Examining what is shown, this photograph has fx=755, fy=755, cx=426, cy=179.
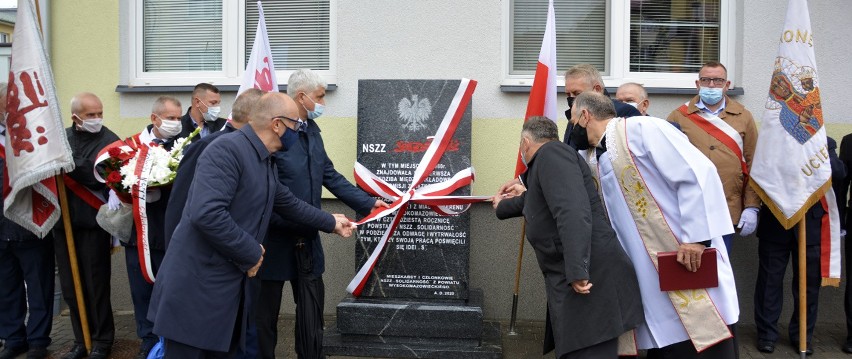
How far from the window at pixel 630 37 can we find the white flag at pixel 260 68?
87.0 inches

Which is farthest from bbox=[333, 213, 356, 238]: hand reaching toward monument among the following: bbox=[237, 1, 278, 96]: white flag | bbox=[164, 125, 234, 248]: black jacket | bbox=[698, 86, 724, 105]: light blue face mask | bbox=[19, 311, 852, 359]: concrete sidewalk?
bbox=[698, 86, 724, 105]: light blue face mask

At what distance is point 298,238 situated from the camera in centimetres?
495

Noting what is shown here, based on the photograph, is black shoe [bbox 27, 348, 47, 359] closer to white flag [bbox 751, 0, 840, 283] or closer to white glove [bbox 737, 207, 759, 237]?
white glove [bbox 737, 207, 759, 237]

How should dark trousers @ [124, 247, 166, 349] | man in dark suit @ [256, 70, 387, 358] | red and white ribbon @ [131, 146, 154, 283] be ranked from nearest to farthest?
man in dark suit @ [256, 70, 387, 358], red and white ribbon @ [131, 146, 154, 283], dark trousers @ [124, 247, 166, 349]

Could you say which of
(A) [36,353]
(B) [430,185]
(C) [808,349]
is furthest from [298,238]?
(C) [808,349]

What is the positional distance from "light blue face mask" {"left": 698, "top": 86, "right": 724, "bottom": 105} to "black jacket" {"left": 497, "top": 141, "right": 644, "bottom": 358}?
81.9 inches

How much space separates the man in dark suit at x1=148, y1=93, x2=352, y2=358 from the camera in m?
3.70

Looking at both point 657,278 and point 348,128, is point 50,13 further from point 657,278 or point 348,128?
point 657,278

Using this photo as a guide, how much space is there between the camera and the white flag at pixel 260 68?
5.72 meters

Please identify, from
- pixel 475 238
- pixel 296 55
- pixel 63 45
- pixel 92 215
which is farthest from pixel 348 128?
pixel 63 45

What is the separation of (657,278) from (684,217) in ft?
1.25

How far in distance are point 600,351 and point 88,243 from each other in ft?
13.1

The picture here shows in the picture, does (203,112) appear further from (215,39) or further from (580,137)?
(580,137)

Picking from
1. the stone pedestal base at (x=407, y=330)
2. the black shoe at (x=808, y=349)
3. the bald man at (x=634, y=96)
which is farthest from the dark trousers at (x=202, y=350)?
the black shoe at (x=808, y=349)
